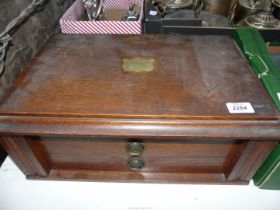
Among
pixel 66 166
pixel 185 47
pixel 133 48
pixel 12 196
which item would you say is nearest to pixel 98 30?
pixel 133 48

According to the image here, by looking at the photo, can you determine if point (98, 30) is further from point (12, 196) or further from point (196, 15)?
point (12, 196)

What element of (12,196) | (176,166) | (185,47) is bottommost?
(12,196)

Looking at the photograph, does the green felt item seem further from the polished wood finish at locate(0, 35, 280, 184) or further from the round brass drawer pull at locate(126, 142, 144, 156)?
the round brass drawer pull at locate(126, 142, 144, 156)

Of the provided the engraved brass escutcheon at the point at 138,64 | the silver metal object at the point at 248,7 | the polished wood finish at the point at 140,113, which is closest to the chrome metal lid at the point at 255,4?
the silver metal object at the point at 248,7

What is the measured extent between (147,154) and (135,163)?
4 cm

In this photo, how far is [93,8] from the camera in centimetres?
82

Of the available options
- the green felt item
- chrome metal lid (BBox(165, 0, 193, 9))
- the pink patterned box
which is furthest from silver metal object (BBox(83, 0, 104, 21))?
the green felt item

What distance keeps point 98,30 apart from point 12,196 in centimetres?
52

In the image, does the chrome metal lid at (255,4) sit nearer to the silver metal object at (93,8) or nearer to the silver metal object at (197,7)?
the silver metal object at (197,7)

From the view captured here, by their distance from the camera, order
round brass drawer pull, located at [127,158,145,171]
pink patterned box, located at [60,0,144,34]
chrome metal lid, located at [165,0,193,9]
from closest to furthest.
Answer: round brass drawer pull, located at [127,158,145,171]
pink patterned box, located at [60,0,144,34]
chrome metal lid, located at [165,0,193,9]

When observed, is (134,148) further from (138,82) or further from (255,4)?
(255,4)

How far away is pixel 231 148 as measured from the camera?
523mm

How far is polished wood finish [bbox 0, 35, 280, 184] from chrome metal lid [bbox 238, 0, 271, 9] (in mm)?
277

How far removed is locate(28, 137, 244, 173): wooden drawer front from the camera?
1.72 feet
